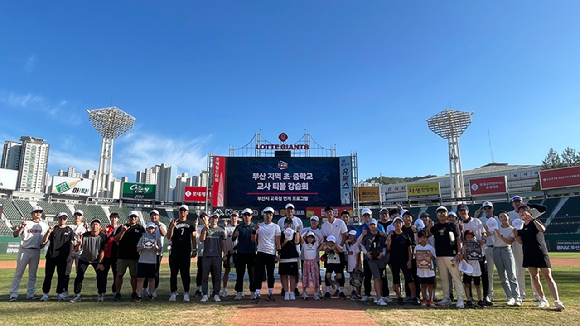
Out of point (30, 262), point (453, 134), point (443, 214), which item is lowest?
point (30, 262)

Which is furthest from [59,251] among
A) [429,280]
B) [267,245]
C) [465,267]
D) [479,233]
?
[479,233]

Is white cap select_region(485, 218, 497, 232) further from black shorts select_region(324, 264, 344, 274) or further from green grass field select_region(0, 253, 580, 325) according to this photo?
black shorts select_region(324, 264, 344, 274)

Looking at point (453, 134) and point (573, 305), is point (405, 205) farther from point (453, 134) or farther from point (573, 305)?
point (573, 305)

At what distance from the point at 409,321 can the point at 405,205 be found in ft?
153

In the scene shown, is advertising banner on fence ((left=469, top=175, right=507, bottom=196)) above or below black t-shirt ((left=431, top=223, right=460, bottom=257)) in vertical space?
above

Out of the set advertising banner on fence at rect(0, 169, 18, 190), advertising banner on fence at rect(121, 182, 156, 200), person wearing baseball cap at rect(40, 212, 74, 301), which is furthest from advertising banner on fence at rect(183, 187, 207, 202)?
person wearing baseball cap at rect(40, 212, 74, 301)

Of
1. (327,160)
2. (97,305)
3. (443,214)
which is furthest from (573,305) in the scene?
(327,160)

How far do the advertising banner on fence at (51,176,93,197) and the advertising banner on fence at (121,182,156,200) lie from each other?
4642 millimetres

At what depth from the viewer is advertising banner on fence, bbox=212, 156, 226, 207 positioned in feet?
90.4

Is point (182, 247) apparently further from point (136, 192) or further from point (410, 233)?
point (136, 192)

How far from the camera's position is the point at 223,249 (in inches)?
287

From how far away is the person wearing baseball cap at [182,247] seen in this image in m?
6.96

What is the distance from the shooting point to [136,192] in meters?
44.7

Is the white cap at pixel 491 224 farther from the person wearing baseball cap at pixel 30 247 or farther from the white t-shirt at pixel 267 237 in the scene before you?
the person wearing baseball cap at pixel 30 247
